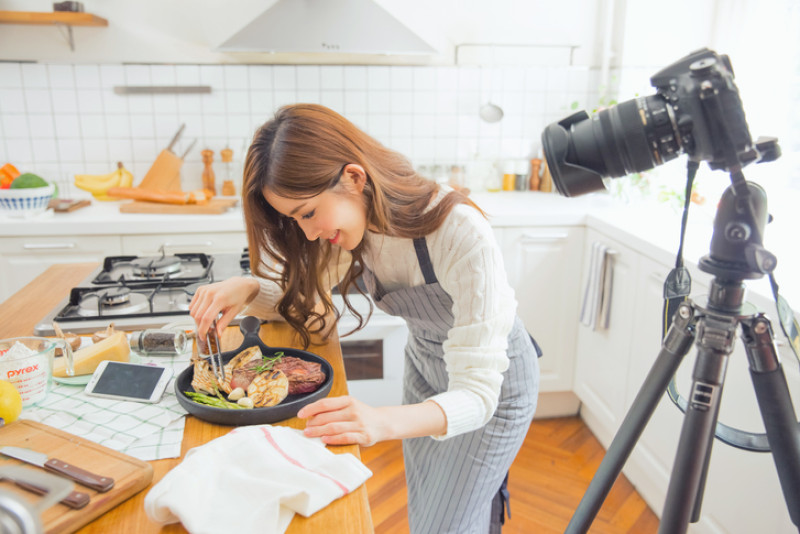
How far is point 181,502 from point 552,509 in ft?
5.42

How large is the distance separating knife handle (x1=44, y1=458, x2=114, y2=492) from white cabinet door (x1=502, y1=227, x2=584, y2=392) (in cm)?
Answer: 193

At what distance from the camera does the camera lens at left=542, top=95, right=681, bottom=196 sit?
2.60 ft

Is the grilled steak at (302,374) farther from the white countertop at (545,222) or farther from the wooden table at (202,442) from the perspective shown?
the white countertop at (545,222)

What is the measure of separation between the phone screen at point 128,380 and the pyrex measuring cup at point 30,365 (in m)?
0.08

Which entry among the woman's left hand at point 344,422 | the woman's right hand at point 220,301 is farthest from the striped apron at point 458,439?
the woman's left hand at point 344,422

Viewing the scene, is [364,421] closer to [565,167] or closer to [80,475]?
[80,475]

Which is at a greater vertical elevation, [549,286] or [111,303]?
[111,303]

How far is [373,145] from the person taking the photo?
44.2 inches

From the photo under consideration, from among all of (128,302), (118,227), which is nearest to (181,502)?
(128,302)

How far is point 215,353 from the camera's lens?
108cm

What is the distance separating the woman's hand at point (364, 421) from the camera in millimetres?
829

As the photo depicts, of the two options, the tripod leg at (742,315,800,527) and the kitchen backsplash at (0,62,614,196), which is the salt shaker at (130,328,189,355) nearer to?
the tripod leg at (742,315,800,527)

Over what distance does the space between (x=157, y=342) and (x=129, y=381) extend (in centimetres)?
15

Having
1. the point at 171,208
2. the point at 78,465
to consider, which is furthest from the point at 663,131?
the point at 171,208
